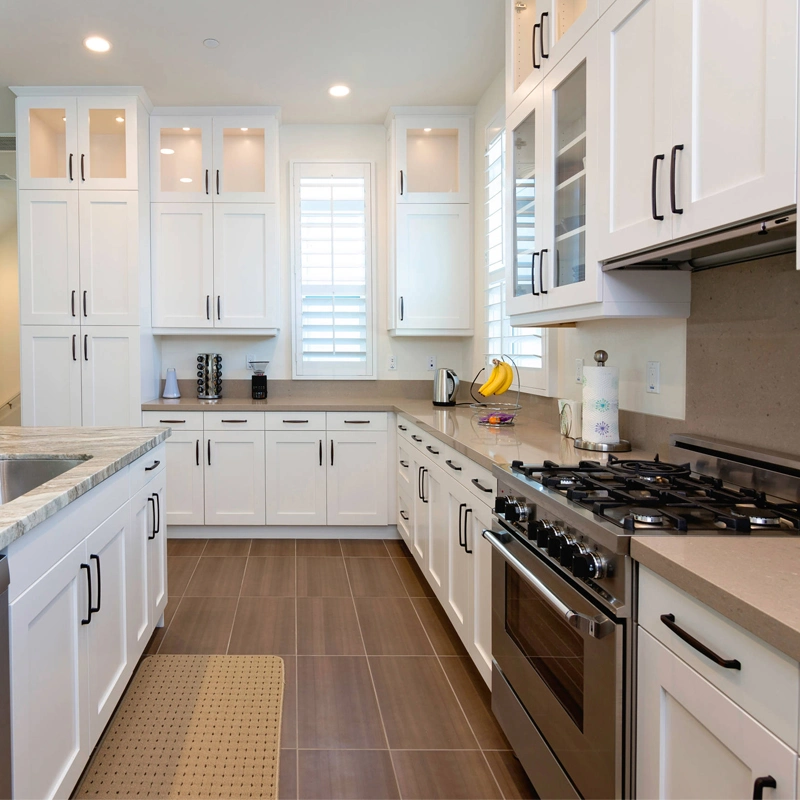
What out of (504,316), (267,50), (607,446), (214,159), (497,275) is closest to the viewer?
(607,446)

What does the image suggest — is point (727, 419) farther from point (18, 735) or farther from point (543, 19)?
point (18, 735)

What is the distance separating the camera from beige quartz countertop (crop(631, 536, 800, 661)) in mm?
828

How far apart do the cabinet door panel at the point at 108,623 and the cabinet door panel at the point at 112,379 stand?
7.21ft

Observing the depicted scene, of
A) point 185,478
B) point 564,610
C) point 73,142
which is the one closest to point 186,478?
point 185,478

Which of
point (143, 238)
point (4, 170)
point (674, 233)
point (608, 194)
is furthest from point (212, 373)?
point (674, 233)

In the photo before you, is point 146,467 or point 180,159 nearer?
point 146,467

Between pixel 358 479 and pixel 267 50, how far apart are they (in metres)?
2.55

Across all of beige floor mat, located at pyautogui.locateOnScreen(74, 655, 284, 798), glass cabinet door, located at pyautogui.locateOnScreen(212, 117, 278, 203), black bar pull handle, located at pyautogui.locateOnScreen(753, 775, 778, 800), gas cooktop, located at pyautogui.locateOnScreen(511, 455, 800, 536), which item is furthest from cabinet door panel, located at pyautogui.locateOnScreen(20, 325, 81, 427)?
black bar pull handle, located at pyautogui.locateOnScreen(753, 775, 778, 800)

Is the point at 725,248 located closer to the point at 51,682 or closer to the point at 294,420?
the point at 51,682

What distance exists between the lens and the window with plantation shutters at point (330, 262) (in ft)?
15.5

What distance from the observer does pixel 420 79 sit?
155 inches

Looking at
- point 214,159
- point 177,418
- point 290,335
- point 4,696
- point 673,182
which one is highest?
point 214,159

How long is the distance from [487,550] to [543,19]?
1845 mm

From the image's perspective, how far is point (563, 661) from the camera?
1.47 meters
